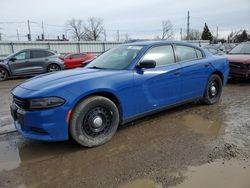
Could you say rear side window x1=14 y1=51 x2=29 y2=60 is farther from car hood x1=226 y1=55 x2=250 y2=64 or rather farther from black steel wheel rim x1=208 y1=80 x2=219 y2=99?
black steel wheel rim x1=208 y1=80 x2=219 y2=99

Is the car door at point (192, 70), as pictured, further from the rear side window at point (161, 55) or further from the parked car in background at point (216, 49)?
the parked car in background at point (216, 49)

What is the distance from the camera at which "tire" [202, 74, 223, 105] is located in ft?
20.8

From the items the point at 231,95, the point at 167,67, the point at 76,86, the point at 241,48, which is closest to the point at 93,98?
the point at 76,86

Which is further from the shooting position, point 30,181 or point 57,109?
point 57,109

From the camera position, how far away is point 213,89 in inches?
254

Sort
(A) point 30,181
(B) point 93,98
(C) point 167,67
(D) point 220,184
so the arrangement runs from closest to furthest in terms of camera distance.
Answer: (D) point 220,184 → (A) point 30,181 → (B) point 93,98 → (C) point 167,67

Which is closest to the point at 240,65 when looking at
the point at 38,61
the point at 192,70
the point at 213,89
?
the point at 213,89

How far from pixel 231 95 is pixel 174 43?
3.03m

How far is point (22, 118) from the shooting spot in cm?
392

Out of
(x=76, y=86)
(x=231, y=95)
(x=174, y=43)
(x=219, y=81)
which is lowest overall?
(x=231, y=95)

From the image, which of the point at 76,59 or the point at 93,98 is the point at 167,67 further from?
the point at 76,59

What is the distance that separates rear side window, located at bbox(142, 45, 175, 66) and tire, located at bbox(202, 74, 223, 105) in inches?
54.9

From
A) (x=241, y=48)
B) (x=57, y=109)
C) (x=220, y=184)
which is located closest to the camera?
(x=220, y=184)

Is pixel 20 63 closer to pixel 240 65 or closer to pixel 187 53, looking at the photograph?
pixel 240 65
